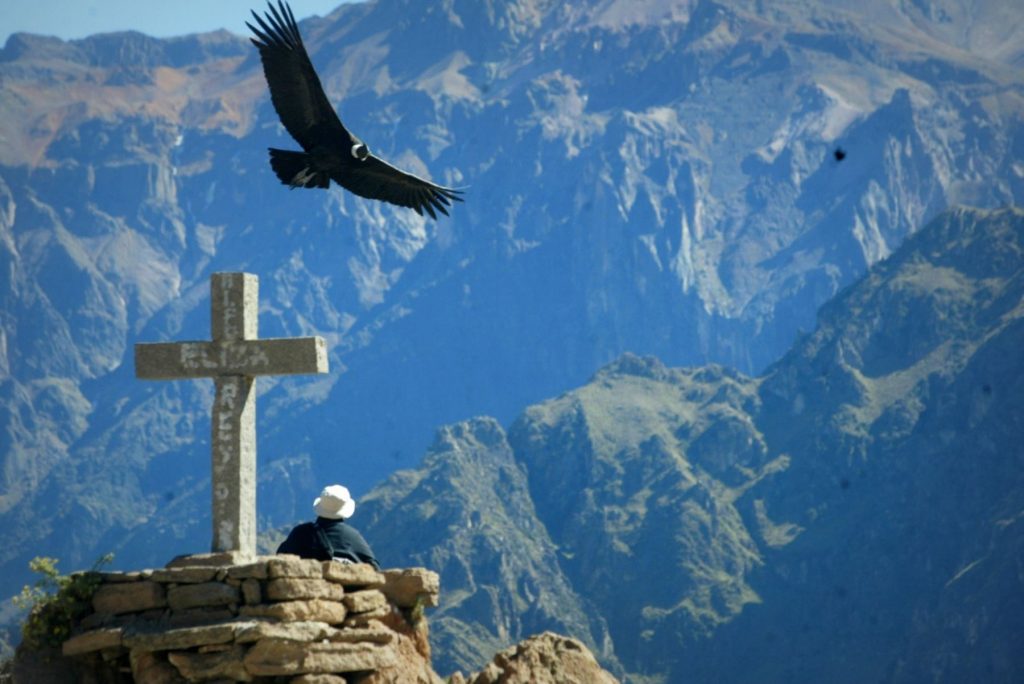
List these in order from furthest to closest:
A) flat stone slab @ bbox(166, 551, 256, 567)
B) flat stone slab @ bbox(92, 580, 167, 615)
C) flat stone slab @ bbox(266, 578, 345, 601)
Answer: flat stone slab @ bbox(166, 551, 256, 567) → flat stone slab @ bbox(92, 580, 167, 615) → flat stone slab @ bbox(266, 578, 345, 601)

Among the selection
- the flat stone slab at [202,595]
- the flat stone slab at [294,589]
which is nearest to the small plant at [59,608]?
the flat stone slab at [202,595]

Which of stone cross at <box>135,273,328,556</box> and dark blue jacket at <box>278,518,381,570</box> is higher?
stone cross at <box>135,273,328,556</box>

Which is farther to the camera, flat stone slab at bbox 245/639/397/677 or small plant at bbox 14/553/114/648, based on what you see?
small plant at bbox 14/553/114/648

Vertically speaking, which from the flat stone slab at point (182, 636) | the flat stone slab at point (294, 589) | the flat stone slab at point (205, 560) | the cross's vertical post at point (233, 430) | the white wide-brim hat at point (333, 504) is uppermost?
the cross's vertical post at point (233, 430)

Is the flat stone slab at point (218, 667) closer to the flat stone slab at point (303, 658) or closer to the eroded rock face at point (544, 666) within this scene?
the flat stone slab at point (303, 658)

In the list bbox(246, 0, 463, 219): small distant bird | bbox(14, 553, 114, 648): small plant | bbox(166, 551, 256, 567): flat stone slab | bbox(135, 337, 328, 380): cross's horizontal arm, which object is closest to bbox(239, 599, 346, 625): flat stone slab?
bbox(166, 551, 256, 567): flat stone slab

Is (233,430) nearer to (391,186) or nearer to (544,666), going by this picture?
(544,666)

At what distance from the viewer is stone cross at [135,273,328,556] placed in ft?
82.6

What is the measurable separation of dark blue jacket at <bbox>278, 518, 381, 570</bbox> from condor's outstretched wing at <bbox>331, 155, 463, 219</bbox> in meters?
7.58

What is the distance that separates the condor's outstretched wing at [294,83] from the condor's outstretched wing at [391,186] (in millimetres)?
855

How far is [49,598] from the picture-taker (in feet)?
80.4

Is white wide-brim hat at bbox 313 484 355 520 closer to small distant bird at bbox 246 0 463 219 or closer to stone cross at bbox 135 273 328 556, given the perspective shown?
stone cross at bbox 135 273 328 556

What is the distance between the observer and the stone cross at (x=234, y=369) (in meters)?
25.2

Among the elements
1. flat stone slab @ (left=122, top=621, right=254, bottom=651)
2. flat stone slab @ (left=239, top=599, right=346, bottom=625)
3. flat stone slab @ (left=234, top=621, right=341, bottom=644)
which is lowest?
flat stone slab @ (left=234, top=621, right=341, bottom=644)
